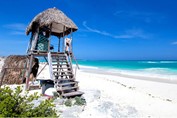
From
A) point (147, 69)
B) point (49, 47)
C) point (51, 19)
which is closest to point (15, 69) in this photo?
point (49, 47)

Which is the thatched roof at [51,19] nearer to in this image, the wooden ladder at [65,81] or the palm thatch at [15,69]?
the wooden ladder at [65,81]

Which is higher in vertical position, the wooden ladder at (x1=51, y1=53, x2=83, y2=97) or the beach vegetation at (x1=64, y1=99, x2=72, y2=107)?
the wooden ladder at (x1=51, y1=53, x2=83, y2=97)

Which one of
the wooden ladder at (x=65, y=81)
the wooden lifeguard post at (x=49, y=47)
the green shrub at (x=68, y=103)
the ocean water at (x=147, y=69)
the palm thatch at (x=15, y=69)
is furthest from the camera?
the ocean water at (x=147, y=69)

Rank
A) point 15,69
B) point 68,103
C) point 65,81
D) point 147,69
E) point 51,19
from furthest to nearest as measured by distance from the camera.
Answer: point 147,69 → point 15,69 → point 51,19 → point 65,81 → point 68,103

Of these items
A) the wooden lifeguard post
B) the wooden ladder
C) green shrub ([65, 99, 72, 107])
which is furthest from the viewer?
the wooden lifeguard post

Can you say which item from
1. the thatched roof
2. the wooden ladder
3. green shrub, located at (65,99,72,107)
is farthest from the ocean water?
green shrub, located at (65,99,72,107)

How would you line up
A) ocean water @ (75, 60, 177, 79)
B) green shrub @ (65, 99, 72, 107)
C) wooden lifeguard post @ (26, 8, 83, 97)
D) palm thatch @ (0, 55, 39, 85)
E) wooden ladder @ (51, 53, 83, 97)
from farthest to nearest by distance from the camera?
ocean water @ (75, 60, 177, 79)
palm thatch @ (0, 55, 39, 85)
wooden lifeguard post @ (26, 8, 83, 97)
wooden ladder @ (51, 53, 83, 97)
green shrub @ (65, 99, 72, 107)

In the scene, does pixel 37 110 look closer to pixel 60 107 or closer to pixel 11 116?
pixel 11 116

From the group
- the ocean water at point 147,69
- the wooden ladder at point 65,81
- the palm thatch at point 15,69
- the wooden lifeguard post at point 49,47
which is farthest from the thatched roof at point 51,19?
the ocean water at point 147,69

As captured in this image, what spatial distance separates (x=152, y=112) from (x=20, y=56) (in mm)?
10456

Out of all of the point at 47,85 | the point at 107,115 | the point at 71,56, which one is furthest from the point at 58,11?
the point at 107,115

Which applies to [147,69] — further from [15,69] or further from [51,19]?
[51,19]

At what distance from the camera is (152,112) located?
719 centimetres

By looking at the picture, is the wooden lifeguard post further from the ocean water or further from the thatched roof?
the ocean water
